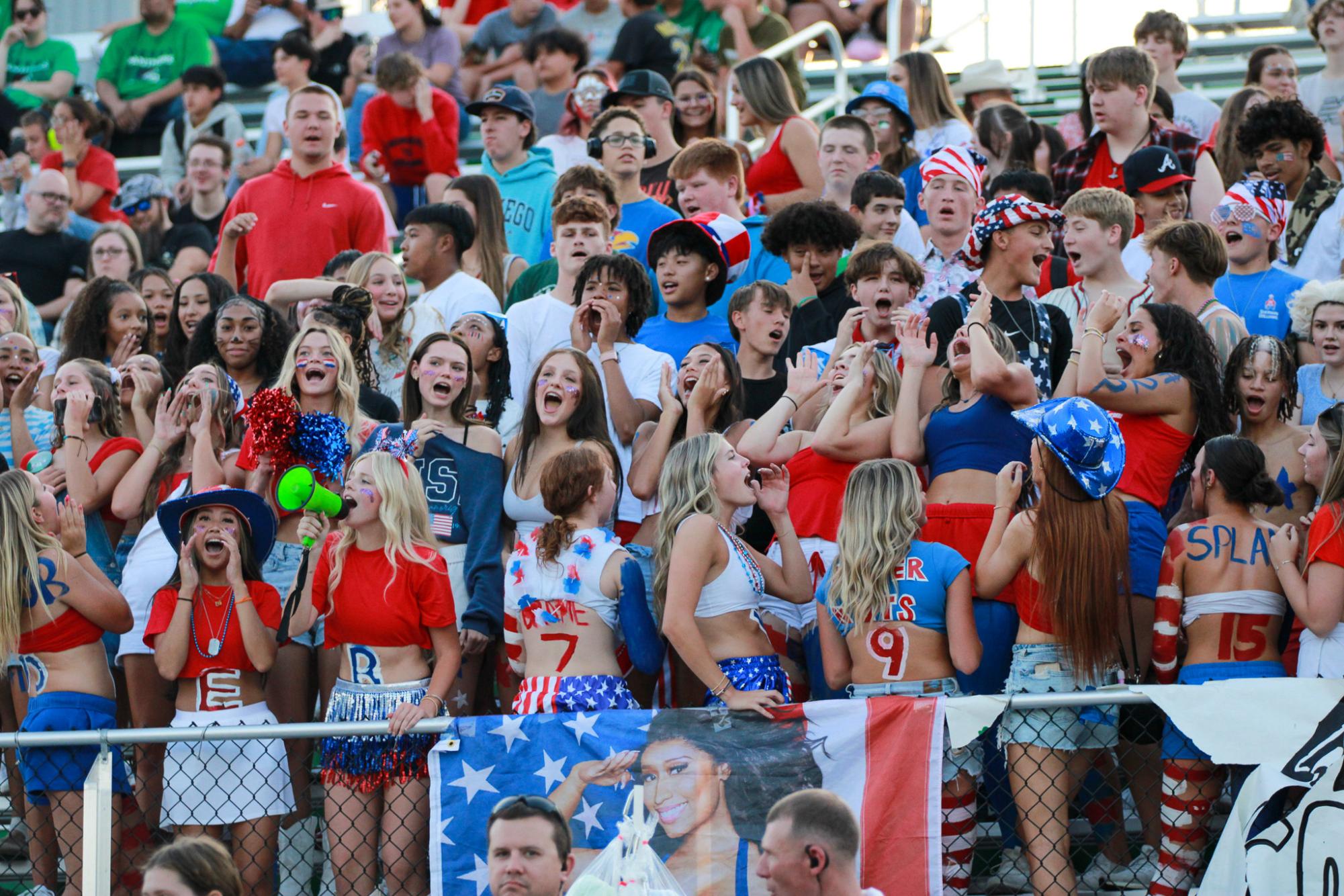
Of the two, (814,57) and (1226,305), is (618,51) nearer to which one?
(814,57)

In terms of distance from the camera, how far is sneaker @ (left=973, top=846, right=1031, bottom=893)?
5.49 metres

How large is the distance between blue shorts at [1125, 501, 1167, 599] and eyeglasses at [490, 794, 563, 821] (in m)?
2.01

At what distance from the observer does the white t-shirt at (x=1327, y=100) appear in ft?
32.8

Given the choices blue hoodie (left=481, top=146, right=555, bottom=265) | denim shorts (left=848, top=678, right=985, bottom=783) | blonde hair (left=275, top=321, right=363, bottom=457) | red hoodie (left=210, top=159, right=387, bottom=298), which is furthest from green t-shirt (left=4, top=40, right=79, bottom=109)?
denim shorts (left=848, top=678, right=985, bottom=783)

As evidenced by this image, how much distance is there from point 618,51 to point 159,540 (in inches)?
245

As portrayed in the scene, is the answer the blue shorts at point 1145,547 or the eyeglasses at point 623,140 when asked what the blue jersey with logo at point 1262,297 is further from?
the eyeglasses at point 623,140

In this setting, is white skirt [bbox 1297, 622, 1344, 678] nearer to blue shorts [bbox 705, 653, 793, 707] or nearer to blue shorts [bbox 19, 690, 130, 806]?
blue shorts [bbox 705, 653, 793, 707]

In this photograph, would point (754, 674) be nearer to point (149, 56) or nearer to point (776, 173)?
point (776, 173)

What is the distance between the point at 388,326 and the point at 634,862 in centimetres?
343

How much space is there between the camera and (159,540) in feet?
20.9

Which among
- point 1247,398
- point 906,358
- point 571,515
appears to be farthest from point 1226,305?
point 571,515

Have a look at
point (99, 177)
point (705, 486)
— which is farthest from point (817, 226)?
point (99, 177)

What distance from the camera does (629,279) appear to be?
689 centimetres

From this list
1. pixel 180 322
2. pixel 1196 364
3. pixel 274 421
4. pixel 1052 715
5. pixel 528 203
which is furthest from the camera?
pixel 528 203
